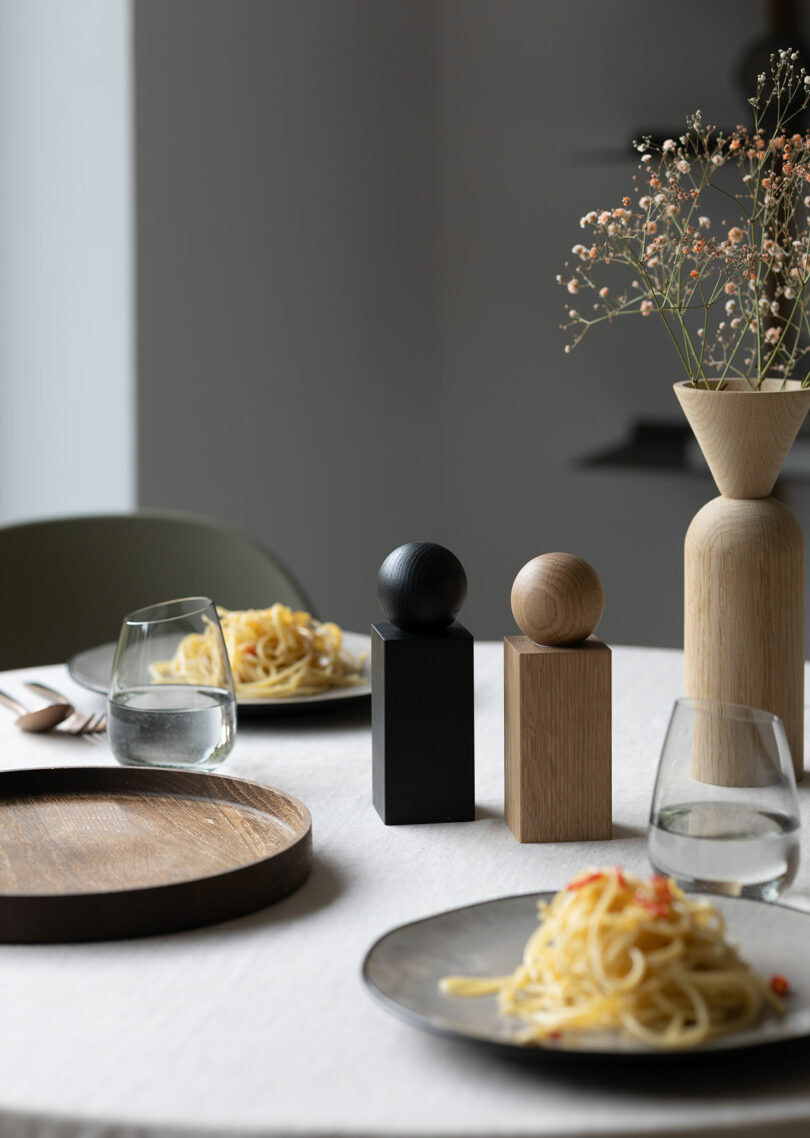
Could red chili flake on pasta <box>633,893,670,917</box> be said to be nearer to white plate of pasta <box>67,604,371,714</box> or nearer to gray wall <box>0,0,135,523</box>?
white plate of pasta <box>67,604,371,714</box>

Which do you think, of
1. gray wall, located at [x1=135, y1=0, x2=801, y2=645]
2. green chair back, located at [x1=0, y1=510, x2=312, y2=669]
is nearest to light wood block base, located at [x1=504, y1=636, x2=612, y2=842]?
green chair back, located at [x1=0, y1=510, x2=312, y2=669]

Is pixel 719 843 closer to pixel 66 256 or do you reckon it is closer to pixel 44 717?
pixel 44 717

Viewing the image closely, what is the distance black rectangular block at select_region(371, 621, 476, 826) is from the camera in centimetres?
113

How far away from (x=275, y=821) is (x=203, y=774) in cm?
9

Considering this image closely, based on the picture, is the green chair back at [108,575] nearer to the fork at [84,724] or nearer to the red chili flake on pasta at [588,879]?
the fork at [84,724]

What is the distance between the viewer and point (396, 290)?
11.3 feet

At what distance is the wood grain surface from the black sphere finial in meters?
0.21

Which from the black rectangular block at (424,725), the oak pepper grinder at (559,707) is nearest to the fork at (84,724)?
the black rectangular block at (424,725)

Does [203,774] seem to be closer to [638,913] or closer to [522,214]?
[638,913]

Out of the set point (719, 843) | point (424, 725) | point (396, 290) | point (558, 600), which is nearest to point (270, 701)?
point (424, 725)

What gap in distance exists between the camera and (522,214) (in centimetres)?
331

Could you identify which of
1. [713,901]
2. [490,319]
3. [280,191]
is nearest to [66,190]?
[280,191]

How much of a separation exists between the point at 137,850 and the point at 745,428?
60 centimetres

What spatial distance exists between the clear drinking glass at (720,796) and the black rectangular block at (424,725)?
271 mm
